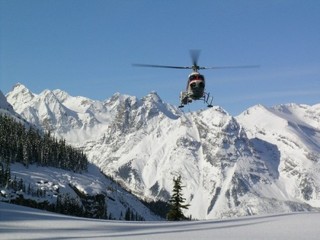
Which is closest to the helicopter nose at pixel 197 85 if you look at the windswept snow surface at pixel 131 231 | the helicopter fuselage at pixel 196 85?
the helicopter fuselage at pixel 196 85

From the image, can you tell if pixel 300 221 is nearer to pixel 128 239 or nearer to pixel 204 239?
pixel 204 239

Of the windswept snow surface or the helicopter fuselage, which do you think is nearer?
the windswept snow surface

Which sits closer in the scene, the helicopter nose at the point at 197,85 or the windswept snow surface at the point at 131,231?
the windswept snow surface at the point at 131,231

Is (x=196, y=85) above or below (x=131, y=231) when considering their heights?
above

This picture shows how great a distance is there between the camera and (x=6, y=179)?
18525 cm

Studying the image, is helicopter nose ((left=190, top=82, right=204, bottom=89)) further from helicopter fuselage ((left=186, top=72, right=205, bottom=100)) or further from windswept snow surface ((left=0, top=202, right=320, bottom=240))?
windswept snow surface ((left=0, top=202, right=320, bottom=240))

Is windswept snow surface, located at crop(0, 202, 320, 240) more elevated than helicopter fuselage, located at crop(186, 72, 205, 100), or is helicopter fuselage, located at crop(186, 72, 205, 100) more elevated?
helicopter fuselage, located at crop(186, 72, 205, 100)

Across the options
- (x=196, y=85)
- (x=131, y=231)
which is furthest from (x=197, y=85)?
(x=131, y=231)

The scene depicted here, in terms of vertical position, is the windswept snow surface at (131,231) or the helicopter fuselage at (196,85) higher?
the helicopter fuselage at (196,85)

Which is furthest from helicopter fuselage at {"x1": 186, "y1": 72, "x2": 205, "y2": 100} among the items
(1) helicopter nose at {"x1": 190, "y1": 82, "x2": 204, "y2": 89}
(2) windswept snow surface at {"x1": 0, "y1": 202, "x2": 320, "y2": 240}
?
(2) windswept snow surface at {"x1": 0, "y1": 202, "x2": 320, "y2": 240}

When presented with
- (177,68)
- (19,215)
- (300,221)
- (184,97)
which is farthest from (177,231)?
(184,97)

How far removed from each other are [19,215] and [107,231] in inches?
359

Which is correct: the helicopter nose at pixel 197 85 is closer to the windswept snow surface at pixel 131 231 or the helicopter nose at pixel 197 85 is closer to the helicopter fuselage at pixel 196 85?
the helicopter fuselage at pixel 196 85

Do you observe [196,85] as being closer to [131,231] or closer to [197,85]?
[197,85]
